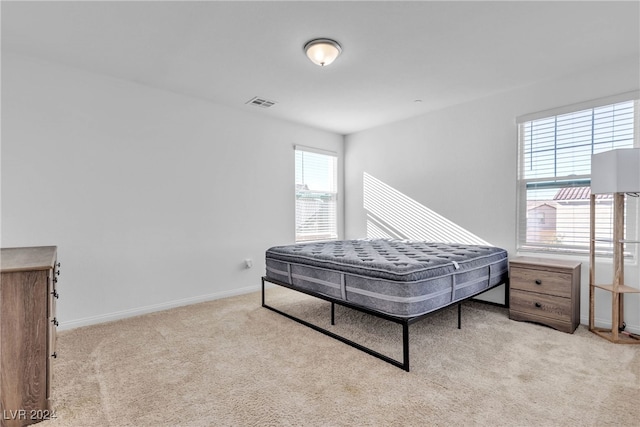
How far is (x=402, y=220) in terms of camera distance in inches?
177

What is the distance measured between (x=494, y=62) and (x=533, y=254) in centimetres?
200

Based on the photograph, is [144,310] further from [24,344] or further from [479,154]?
[479,154]

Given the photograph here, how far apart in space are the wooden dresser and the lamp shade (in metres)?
3.85

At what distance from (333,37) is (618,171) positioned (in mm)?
2474

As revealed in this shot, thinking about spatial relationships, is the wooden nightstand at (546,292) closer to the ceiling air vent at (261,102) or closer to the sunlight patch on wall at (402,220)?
the sunlight patch on wall at (402,220)

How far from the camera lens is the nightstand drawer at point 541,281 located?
8.81 ft

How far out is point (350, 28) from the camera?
89.1 inches

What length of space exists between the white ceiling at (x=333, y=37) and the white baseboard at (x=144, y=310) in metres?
2.38

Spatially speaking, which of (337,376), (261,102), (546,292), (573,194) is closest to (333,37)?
(261,102)

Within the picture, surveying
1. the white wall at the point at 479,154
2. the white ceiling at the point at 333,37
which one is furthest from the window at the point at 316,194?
the white ceiling at the point at 333,37

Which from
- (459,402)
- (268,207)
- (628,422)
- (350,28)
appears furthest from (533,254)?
(268,207)

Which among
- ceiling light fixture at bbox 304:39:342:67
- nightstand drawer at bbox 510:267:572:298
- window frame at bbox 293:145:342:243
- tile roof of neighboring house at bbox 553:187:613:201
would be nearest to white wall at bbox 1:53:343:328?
window frame at bbox 293:145:342:243

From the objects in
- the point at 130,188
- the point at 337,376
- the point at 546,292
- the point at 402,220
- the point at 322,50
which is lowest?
the point at 337,376

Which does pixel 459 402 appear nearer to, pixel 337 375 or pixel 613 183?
pixel 337 375
